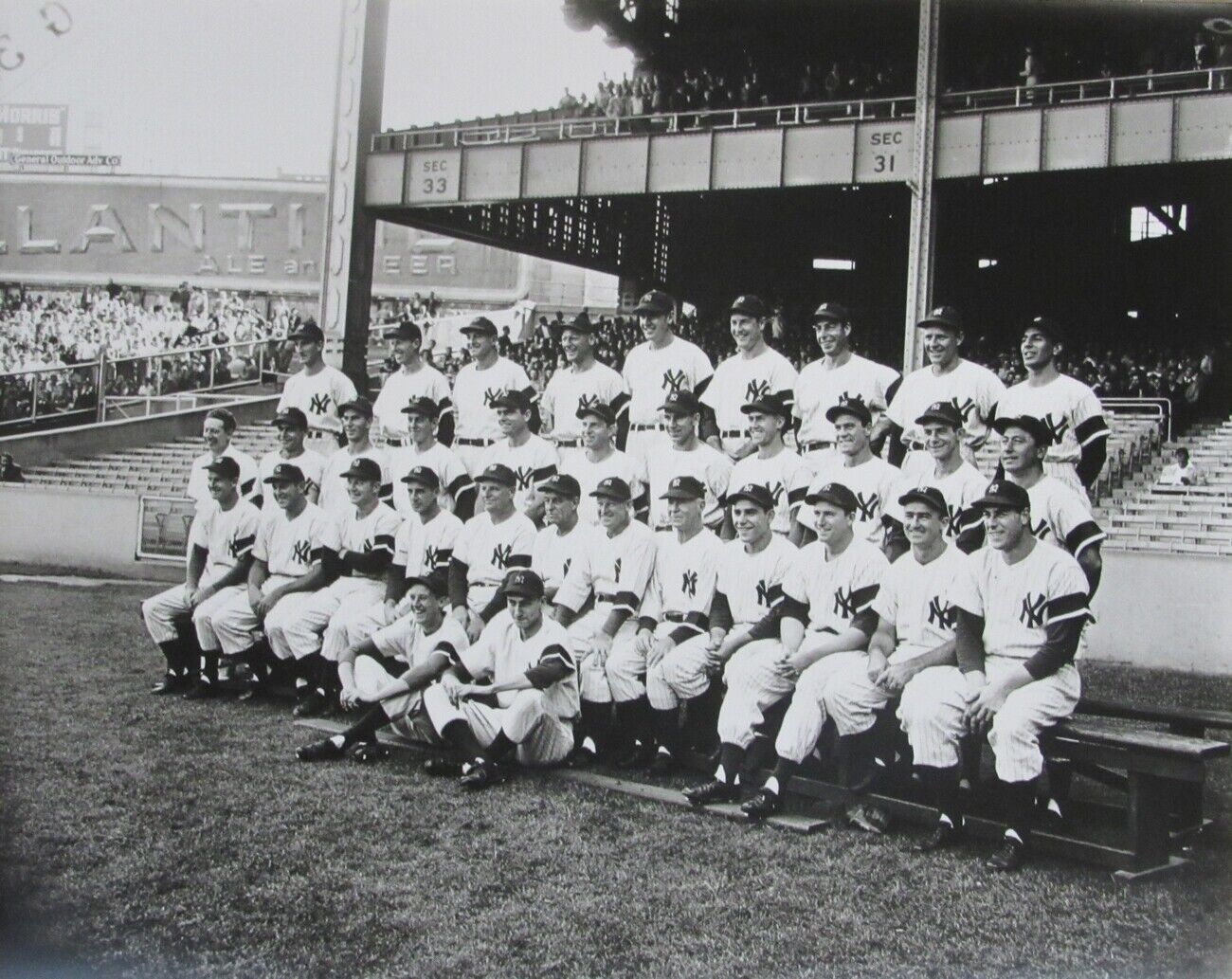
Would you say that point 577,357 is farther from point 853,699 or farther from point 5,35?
point 5,35

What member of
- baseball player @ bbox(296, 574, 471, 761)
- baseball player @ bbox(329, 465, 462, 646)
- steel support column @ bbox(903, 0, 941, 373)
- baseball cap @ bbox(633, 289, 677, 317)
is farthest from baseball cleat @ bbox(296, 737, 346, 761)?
steel support column @ bbox(903, 0, 941, 373)

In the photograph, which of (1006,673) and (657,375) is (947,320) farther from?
(657,375)

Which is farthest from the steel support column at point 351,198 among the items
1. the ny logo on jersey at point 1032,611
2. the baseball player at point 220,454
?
the ny logo on jersey at point 1032,611

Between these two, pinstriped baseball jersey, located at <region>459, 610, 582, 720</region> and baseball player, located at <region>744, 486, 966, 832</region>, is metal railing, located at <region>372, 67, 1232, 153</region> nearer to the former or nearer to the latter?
baseball player, located at <region>744, 486, 966, 832</region>

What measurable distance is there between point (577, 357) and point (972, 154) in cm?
1271

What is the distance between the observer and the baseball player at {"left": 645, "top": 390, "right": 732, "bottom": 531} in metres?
7.63

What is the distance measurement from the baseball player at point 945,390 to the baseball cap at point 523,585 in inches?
92.9

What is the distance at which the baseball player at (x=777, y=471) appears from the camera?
7.32 metres

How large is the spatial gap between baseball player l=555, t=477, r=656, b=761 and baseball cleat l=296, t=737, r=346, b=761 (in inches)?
58.0

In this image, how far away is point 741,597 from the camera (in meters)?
6.87

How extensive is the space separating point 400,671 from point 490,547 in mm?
1006

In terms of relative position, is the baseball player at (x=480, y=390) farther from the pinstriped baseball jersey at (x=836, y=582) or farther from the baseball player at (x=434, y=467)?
the pinstriped baseball jersey at (x=836, y=582)

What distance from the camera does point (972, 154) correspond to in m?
19.0

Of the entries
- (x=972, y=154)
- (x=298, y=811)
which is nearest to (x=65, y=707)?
(x=298, y=811)
